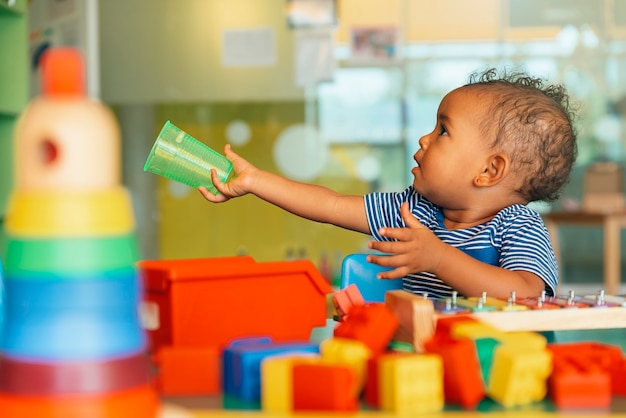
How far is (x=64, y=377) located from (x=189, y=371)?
0.59ft

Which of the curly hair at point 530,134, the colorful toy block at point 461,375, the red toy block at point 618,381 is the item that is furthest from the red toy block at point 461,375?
the curly hair at point 530,134

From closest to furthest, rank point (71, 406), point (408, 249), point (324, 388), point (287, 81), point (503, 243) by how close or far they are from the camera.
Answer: point (71, 406)
point (324, 388)
point (408, 249)
point (503, 243)
point (287, 81)

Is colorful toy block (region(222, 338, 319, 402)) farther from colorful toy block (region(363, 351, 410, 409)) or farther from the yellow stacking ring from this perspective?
the yellow stacking ring

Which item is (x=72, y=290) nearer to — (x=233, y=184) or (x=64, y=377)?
(x=64, y=377)

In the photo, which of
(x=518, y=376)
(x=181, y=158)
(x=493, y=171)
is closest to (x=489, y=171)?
(x=493, y=171)

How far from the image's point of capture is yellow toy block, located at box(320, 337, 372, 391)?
535 mm

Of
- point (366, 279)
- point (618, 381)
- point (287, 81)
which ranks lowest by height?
point (366, 279)

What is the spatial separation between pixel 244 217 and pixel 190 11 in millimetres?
978

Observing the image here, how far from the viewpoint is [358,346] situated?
547 mm

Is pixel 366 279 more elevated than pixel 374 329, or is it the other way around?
pixel 374 329

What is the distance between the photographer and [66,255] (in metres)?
0.40

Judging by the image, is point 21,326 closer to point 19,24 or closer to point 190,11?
point 19,24

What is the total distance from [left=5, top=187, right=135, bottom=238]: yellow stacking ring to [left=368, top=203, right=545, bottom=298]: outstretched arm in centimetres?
43

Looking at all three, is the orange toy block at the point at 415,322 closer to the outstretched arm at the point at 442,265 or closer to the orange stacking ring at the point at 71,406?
the outstretched arm at the point at 442,265
